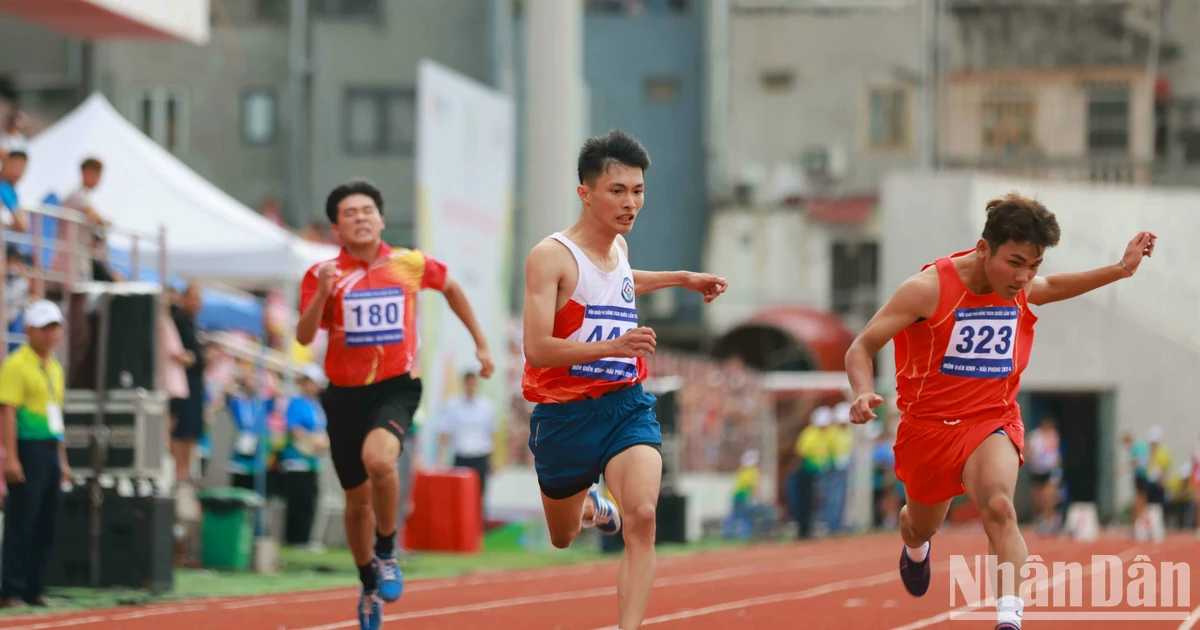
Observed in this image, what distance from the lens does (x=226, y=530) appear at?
52.7ft

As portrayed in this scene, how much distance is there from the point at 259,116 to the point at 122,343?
31374 mm

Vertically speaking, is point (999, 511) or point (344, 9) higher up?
point (344, 9)

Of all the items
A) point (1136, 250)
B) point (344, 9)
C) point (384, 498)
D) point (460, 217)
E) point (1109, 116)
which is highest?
point (344, 9)

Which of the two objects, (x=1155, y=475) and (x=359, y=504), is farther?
(x=1155, y=475)

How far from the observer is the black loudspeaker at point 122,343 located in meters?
13.6

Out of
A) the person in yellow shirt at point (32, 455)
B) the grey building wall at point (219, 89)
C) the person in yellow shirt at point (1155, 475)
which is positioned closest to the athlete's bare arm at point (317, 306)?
the person in yellow shirt at point (32, 455)

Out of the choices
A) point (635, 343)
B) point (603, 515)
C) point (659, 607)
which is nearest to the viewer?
point (635, 343)

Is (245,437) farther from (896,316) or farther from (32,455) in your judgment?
(896,316)

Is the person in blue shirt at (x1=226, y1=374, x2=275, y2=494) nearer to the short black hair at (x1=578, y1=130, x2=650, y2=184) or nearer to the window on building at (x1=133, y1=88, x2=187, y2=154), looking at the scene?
the short black hair at (x1=578, y1=130, x2=650, y2=184)

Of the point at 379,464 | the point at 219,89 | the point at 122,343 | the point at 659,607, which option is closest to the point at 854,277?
the point at 219,89

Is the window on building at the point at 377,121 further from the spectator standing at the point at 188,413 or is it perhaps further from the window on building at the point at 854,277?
the spectator standing at the point at 188,413

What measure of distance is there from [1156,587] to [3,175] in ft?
30.2

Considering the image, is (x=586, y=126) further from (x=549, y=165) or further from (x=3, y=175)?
(x=3, y=175)

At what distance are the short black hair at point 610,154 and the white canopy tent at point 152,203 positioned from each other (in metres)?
12.2
